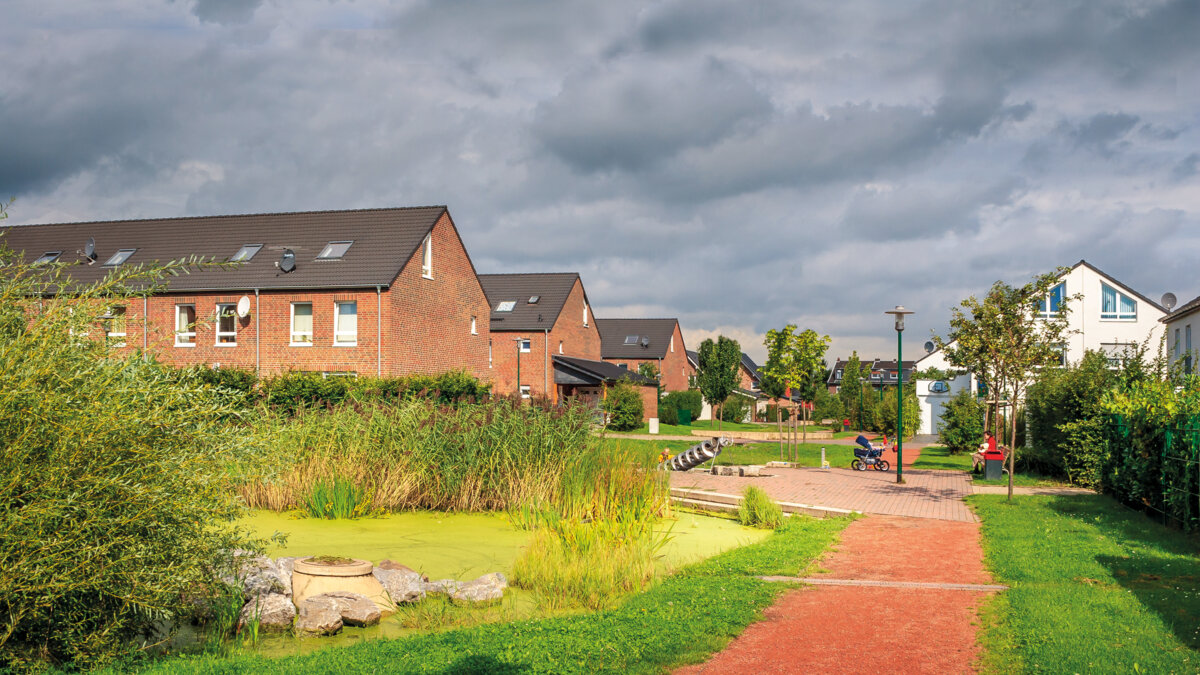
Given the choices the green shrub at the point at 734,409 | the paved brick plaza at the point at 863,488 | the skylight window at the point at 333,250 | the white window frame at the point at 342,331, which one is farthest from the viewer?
the green shrub at the point at 734,409

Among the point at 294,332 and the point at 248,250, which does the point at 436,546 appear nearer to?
the point at 294,332

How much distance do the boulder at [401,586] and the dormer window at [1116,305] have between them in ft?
131

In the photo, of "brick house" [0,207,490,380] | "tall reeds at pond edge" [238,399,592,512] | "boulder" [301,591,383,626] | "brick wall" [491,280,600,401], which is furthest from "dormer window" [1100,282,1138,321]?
"boulder" [301,591,383,626]

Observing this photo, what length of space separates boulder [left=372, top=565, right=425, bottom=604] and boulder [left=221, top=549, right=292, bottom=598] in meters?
0.79

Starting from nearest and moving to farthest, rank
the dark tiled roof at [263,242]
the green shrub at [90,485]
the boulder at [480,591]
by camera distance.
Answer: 1. the green shrub at [90,485]
2. the boulder at [480,591]
3. the dark tiled roof at [263,242]

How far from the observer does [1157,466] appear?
12.3m

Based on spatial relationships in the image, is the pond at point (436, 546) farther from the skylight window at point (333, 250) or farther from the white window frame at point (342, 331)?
the skylight window at point (333, 250)

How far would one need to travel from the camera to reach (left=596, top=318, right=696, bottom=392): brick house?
62125mm

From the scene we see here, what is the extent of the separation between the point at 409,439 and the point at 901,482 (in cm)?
1087

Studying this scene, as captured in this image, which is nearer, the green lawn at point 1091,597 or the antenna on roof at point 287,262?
the green lawn at point 1091,597

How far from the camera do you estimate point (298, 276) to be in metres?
30.2

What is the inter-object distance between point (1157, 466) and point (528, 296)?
37.1m

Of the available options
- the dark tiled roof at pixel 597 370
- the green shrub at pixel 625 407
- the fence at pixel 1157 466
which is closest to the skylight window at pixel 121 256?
the dark tiled roof at pixel 597 370

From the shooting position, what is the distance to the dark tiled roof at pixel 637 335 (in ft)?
205
